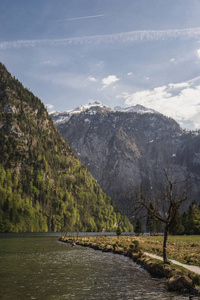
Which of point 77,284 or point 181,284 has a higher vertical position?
point 181,284

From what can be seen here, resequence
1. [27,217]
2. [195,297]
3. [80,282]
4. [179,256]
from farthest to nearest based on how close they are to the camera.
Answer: [27,217] < [179,256] < [80,282] < [195,297]

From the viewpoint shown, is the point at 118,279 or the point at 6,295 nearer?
the point at 6,295

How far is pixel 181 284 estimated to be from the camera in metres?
25.4

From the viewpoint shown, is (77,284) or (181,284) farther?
(77,284)

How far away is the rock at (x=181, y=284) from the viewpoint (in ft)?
81.7

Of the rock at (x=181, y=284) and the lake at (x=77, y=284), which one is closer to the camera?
the lake at (x=77, y=284)

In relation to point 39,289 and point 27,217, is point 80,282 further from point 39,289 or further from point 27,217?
point 27,217

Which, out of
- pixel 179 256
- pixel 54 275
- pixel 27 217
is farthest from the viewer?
pixel 27 217

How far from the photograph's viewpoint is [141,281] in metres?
29.7

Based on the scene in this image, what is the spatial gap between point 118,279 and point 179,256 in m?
17.4

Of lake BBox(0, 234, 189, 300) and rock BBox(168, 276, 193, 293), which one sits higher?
rock BBox(168, 276, 193, 293)

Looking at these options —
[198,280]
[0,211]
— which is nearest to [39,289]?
[198,280]

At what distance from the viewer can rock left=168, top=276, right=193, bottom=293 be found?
24.9m

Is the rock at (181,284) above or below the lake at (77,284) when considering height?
above
